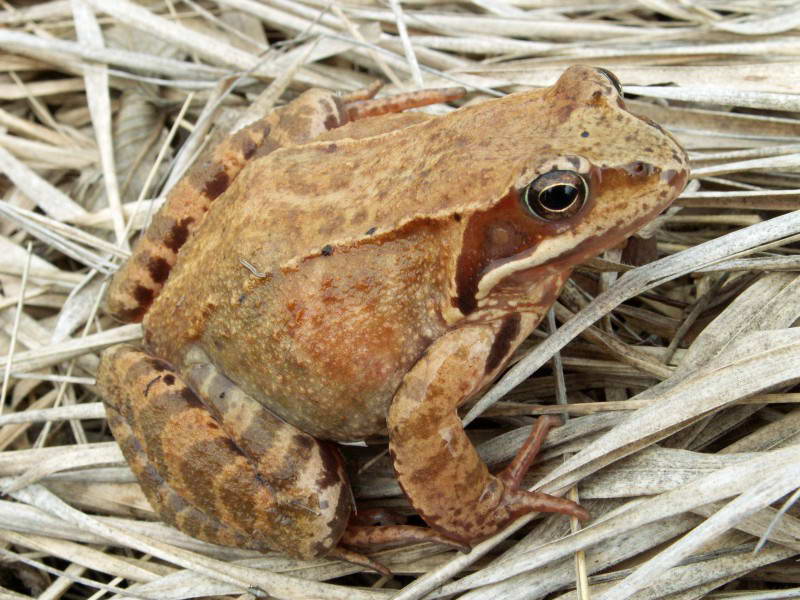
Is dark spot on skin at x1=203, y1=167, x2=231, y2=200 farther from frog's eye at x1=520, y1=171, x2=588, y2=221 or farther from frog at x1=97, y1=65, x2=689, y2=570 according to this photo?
frog's eye at x1=520, y1=171, x2=588, y2=221

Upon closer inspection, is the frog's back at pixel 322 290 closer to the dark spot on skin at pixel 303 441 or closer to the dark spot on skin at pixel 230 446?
the dark spot on skin at pixel 303 441

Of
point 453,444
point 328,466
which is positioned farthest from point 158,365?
point 453,444

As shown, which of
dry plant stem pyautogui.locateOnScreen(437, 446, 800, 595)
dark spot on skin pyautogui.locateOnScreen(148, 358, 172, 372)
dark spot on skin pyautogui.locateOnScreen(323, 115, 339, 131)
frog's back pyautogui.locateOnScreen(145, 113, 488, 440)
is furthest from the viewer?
dark spot on skin pyautogui.locateOnScreen(323, 115, 339, 131)

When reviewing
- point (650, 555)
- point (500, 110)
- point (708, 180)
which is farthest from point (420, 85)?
point (650, 555)

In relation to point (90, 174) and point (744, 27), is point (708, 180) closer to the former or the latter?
point (744, 27)

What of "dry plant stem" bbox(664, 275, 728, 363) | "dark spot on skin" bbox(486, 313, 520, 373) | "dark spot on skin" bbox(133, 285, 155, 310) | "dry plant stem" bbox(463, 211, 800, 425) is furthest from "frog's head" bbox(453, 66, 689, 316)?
"dark spot on skin" bbox(133, 285, 155, 310)

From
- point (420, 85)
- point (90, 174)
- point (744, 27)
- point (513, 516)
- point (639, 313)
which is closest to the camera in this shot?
point (513, 516)

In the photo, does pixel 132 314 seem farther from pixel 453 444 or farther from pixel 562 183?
pixel 562 183
